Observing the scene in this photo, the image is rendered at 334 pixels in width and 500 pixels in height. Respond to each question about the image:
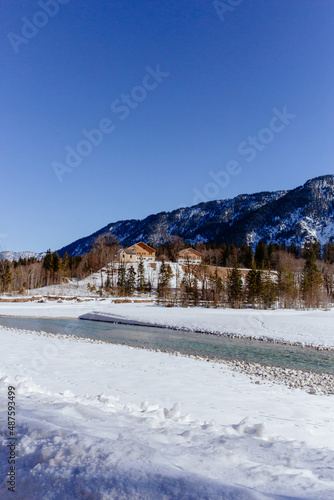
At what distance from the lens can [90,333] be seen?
79.4 ft

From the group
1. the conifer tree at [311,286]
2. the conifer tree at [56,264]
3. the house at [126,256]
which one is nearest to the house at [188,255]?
the house at [126,256]

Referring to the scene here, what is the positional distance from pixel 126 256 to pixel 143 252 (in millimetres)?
8562

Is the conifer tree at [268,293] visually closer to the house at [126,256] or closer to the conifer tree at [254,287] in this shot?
the conifer tree at [254,287]

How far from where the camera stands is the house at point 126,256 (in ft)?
295

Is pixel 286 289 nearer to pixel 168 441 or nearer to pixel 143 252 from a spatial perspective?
pixel 168 441

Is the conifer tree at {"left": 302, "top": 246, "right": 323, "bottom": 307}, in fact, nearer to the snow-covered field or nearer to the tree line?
the tree line

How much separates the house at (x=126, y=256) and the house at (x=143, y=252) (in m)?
1.80

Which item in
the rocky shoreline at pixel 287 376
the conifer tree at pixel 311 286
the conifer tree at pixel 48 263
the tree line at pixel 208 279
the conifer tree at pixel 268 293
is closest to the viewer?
the rocky shoreline at pixel 287 376

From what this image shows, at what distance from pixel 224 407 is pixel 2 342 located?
1293 centimetres

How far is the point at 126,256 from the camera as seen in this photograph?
92938 millimetres

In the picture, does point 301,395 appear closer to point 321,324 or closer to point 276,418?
point 276,418

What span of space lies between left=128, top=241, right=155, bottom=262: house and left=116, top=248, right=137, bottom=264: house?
180 cm

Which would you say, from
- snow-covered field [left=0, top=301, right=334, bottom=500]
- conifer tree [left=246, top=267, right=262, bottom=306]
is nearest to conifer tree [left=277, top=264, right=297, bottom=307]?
conifer tree [left=246, top=267, right=262, bottom=306]

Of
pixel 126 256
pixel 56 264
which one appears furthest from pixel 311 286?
pixel 56 264
